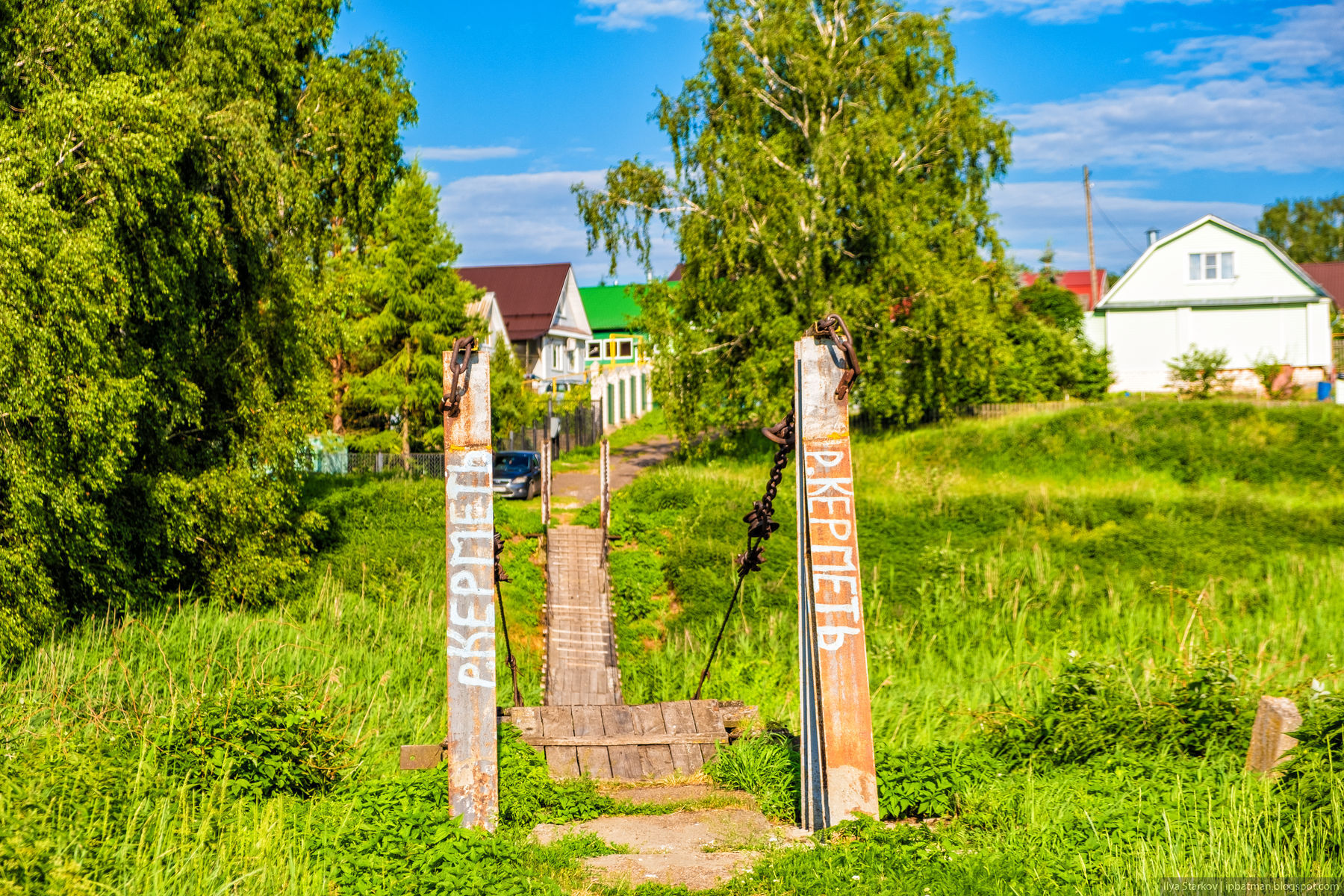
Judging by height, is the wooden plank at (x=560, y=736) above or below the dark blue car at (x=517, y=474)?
below

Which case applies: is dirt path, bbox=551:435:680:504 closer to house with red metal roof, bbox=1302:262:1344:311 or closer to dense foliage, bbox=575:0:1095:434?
dense foliage, bbox=575:0:1095:434

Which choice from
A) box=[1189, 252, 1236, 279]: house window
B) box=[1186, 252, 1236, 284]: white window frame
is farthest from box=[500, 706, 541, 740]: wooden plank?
box=[1189, 252, 1236, 279]: house window

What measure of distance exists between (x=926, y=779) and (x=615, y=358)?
182 feet

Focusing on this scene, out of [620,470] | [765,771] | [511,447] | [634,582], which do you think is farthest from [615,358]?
[765,771]

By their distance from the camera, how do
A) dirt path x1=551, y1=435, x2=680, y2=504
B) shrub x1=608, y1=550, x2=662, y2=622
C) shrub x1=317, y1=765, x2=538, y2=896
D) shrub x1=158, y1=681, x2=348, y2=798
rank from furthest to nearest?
dirt path x1=551, y1=435, x2=680, y2=504 → shrub x1=608, y1=550, x2=662, y2=622 → shrub x1=158, y1=681, x2=348, y2=798 → shrub x1=317, y1=765, x2=538, y2=896

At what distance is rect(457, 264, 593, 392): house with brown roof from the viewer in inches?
1843

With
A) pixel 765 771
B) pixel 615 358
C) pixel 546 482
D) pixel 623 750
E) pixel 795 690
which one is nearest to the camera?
pixel 765 771

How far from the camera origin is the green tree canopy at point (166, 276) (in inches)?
424

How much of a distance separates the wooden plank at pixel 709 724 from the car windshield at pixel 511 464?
18.3 meters

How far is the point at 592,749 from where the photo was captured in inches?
263

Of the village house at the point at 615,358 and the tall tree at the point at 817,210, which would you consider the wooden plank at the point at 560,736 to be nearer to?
the tall tree at the point at 817,210

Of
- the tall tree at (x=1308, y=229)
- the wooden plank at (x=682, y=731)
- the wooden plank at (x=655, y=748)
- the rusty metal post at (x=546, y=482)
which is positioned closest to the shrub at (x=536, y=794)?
the wooden plank at (x=655, y=748)

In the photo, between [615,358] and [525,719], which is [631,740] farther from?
[615,358]

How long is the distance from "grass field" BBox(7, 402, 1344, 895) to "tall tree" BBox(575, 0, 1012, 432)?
3.78m
